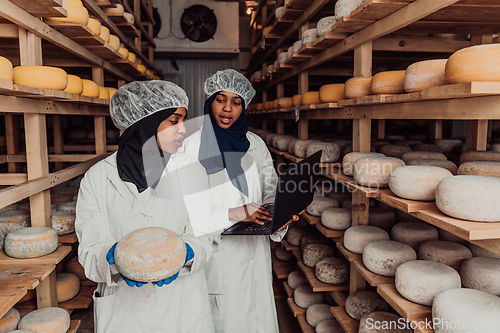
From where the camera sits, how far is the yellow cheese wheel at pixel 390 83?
1.54 metres

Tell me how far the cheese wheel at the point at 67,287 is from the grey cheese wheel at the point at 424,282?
213cm

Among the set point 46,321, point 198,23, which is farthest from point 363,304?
point 198,23

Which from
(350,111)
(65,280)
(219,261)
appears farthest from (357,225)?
(65,280)

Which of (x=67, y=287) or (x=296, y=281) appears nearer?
(x=67, y=287)

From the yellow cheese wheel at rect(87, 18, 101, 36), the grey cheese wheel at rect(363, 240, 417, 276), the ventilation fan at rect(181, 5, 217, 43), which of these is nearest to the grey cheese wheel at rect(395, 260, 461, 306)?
the grey cheese wheel at rect(363, 240, 417, 276)

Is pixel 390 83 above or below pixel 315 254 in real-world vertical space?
above

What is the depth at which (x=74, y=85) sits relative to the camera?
221 cm

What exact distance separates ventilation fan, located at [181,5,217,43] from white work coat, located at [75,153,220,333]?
6240mm

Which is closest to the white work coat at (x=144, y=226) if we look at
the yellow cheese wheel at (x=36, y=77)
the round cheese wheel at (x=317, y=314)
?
the yellow cheese wheel at (x=36, y=77)

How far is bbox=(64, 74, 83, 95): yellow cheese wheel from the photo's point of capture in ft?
7.13

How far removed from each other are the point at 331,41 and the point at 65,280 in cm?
241

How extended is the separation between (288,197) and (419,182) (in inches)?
19.8

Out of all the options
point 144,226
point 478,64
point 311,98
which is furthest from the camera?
point 311,98

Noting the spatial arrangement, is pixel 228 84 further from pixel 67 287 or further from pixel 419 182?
pixel 67 287
